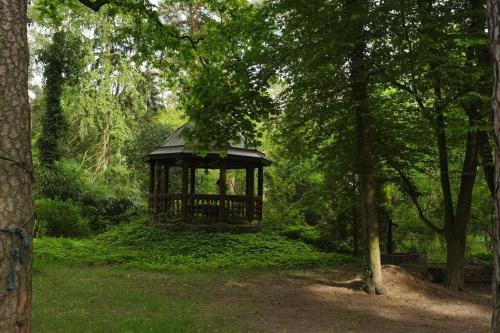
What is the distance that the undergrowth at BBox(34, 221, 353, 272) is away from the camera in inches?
519

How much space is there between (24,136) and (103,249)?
12.4m

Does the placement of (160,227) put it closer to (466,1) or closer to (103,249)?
(103,249)

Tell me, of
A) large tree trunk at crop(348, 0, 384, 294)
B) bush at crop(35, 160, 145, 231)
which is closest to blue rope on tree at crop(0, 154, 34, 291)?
large tree trunk at crop(348, 0, 384, 294)

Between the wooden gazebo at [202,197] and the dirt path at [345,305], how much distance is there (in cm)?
666

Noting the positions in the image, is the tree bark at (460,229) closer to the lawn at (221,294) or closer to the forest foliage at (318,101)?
the forest foliage at (318,101)

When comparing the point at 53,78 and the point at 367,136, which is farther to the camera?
the point at 53,78

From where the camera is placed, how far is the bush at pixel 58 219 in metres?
17.9

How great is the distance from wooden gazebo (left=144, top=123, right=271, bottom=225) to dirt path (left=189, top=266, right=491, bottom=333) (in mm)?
6663

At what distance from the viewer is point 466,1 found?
31.6 ft

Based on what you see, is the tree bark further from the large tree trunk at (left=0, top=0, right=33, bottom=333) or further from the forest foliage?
the large tree trunk at (left=0, top=0, right=33, bottom=333)

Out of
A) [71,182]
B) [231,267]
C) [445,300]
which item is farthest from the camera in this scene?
[71,182]

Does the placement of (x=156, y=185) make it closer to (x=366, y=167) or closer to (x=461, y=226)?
(x=366, y=167)

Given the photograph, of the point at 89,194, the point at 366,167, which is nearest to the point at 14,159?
the point at 366,167

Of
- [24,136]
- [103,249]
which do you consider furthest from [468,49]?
[103,249]
